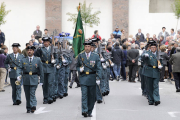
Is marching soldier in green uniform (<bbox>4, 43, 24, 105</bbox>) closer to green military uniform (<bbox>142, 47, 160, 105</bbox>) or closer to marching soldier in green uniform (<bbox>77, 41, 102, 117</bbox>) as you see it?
marching soldier in green uniform (<bbox>77, 41, 102, 117</bbox>)

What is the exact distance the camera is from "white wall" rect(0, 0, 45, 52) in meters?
37.9

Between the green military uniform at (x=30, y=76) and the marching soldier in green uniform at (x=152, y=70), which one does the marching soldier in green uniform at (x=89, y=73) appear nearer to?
the green military uniform at (x=30, y=76)

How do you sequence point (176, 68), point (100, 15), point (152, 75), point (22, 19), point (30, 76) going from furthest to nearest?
point (22, 19) → point (100, 15) → point (176, 68) → point (152, 75) → point (30, 76)

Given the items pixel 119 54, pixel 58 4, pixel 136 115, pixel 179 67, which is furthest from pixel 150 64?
pixel 58 4

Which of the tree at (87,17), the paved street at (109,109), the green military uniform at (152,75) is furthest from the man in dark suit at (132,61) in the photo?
the tree at (87,17)

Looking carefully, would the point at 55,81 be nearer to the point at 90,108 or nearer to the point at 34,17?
the point at 90,108

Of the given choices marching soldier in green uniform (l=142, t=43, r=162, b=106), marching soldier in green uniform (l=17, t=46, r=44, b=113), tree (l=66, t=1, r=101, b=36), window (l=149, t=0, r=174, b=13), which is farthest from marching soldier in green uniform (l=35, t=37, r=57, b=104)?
window (l=149, t=0, r=174, b=13)

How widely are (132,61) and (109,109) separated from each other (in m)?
10.1

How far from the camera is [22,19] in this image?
125ft

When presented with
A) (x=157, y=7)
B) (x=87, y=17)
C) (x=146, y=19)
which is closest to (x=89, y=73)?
(x=87, y=17)

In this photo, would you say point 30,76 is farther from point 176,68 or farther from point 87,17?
point 87,17

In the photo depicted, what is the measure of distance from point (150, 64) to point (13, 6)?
2646 centimetres

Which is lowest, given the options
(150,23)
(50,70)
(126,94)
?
(126,94)

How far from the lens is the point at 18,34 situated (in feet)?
125
